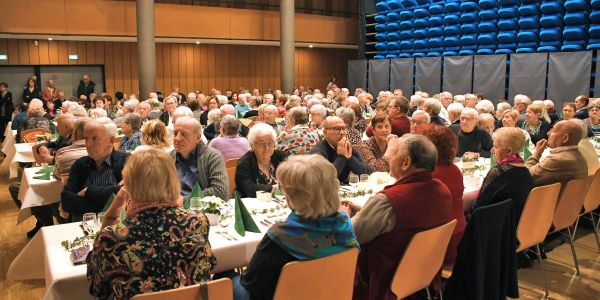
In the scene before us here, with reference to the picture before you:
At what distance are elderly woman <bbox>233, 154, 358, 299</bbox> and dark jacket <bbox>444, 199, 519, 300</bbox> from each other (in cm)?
120

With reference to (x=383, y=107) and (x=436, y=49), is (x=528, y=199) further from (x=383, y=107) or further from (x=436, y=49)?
(x=436, y=49)

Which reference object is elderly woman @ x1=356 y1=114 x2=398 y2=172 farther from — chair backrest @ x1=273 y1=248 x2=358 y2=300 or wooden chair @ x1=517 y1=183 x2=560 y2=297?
chair backrest @ x1=273 y1=248 x2=358 y2=300

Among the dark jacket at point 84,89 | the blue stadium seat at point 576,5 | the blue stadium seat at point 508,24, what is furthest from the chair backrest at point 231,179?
the dark jacket at point 84,89

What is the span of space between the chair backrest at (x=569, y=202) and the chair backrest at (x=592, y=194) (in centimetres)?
32

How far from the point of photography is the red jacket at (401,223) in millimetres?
2936

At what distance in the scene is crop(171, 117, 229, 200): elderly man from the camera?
4.35 m

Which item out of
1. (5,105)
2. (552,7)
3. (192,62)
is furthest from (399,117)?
(192,62)

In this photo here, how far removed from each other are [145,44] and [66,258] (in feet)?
40.9

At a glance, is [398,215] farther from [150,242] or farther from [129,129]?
[129,129]

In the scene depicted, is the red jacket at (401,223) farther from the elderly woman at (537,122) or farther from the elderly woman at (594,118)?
the elderly woman at (594,118)

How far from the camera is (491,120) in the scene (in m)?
7.24

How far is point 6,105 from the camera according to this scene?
14680 millimetres

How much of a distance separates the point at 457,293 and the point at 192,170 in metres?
2.45

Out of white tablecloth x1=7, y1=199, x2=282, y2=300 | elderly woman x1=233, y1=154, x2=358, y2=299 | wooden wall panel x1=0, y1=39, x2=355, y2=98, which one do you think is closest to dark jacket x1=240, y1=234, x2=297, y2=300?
elderly woman x1=233, y1=154, x2=358, y2=299
